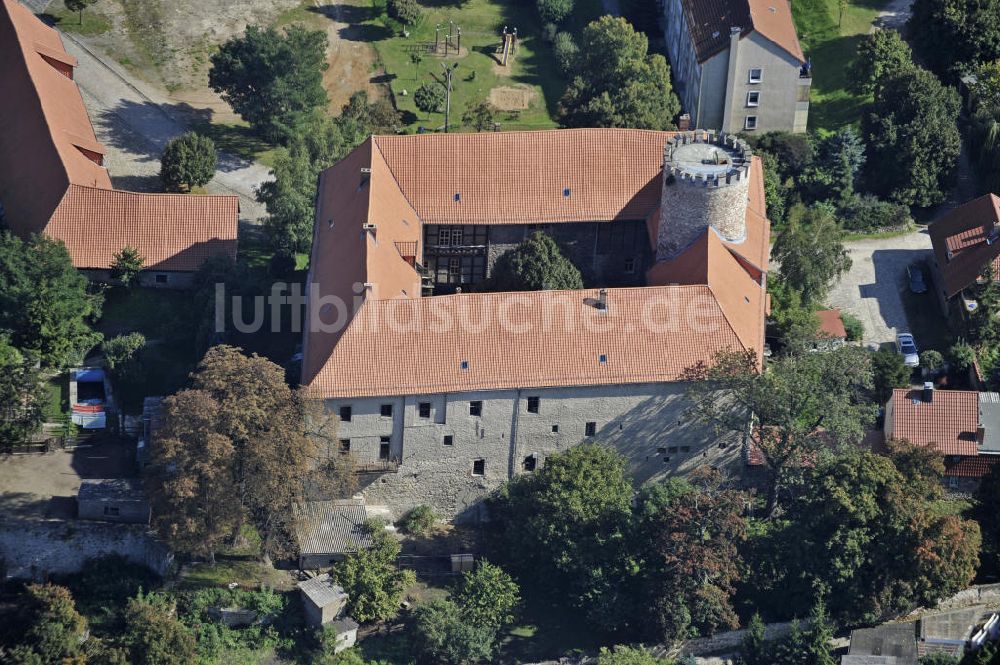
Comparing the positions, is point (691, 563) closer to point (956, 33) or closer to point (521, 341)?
point (521, 341)

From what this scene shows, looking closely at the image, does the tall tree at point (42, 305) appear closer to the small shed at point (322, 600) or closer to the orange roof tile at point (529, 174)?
the orange roof tile at point (529, 174)

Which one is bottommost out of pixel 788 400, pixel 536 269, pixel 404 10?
pixel 788 400

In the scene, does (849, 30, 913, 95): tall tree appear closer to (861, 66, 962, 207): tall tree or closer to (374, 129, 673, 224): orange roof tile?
(861, 66, 962, 207): tall tree

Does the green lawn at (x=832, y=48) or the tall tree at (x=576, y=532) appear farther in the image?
the green lawn at (x=832, y=48)

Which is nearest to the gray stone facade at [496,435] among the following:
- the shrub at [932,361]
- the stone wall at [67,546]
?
the stone wall at [67,546]

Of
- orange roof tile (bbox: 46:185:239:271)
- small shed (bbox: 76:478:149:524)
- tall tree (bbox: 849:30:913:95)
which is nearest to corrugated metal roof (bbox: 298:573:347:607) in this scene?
small shed (bbox: 76:478:149:524)

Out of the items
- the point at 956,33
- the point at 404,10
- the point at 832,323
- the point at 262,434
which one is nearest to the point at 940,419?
the point at 832,323

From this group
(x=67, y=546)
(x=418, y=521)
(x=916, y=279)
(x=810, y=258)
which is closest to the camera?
(x=67, y=546)
